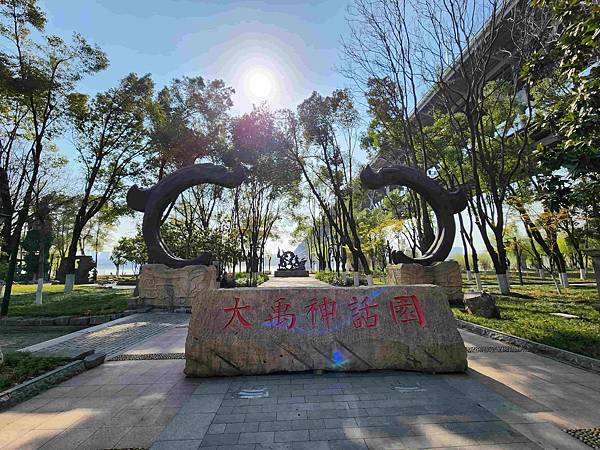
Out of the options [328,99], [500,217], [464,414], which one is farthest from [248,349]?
[328,99]

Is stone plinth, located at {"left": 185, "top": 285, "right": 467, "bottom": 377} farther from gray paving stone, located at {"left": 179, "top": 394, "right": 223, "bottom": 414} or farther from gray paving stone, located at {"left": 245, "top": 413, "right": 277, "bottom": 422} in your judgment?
gray paving stone, located at {"left": 245, "top": 413, "right": 277, "bottom": 422}

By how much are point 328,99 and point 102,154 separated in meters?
11.1

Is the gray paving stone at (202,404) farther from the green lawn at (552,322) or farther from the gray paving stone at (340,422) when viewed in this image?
the green lawn at (552,322)

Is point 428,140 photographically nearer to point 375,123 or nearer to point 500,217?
point 375,123

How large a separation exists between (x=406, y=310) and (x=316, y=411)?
1894mm

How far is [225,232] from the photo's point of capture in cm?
2070

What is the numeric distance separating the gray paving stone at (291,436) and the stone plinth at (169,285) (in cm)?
836

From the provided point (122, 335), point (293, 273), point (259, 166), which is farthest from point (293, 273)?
point (122, 335)

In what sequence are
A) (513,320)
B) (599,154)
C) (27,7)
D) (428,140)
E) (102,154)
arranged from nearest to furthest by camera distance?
(599,154) → (513,320) → (27,7) → (102,154) → (428,140)

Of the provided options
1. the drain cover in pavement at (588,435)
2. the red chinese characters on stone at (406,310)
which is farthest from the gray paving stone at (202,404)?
the drain cover in pavement at (588,435)

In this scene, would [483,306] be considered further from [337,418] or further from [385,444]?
[385,444]

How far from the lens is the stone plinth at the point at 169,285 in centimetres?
1052

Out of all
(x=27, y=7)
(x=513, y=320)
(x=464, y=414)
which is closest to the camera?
(x=464, y=414)

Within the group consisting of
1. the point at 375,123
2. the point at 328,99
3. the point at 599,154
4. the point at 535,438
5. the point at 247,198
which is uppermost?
the point at 328,99
